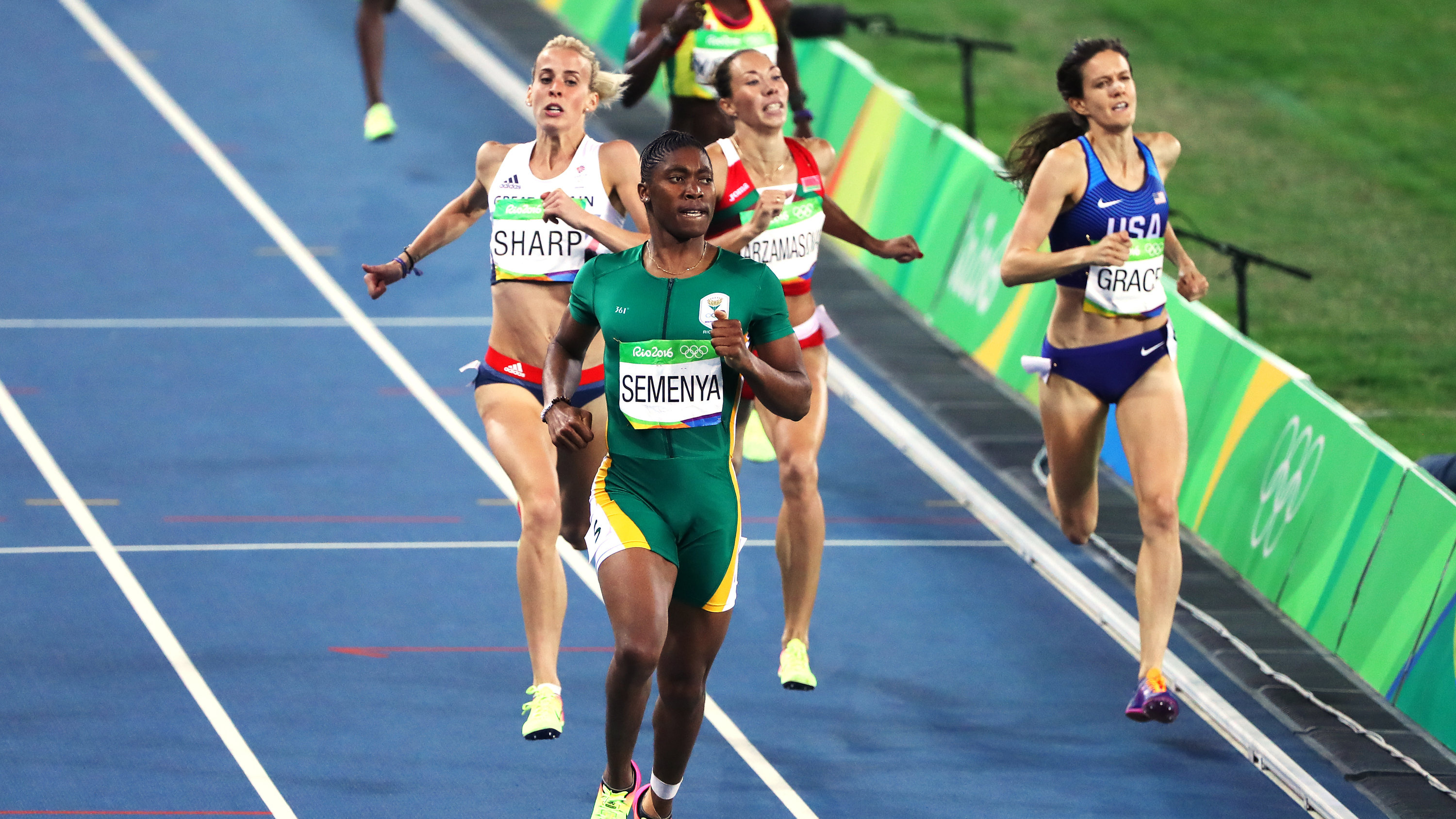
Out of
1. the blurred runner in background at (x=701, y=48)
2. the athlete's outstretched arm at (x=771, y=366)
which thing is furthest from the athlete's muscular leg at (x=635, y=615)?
the blurred runner in background at (x=701, y=48)

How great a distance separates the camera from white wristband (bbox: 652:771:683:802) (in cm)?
680

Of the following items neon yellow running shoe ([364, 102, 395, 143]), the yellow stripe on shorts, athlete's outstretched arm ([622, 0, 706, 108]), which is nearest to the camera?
the yellow stripe on shorts

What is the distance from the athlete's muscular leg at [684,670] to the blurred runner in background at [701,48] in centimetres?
393

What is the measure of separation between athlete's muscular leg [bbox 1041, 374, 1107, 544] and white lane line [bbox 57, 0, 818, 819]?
1663mm

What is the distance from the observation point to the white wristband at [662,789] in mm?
6797

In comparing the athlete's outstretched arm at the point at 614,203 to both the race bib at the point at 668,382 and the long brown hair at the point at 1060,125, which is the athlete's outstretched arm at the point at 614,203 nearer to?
the race bib at the point at 668,382

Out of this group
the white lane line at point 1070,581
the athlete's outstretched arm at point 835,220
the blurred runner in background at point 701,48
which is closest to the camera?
the white lane line at point 1070,581

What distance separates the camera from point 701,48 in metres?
10.5

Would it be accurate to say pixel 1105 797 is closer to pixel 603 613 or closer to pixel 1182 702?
pixel 1182 702

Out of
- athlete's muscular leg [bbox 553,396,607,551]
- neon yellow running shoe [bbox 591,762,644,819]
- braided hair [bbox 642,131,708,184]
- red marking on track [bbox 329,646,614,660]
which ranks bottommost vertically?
red marking on track [bbox 329,646,614,660]

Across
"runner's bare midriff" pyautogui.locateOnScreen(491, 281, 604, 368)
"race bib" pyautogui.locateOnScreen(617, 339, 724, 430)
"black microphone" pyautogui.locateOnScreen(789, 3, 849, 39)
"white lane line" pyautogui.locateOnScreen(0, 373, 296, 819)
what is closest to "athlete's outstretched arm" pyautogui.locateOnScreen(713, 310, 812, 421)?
"race bib" pyautogui.locateOnScreen(617, 339, 724, 430)

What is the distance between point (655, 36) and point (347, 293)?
3923 millimetres

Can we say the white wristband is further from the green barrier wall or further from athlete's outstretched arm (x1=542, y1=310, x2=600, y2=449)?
the green barrier wall

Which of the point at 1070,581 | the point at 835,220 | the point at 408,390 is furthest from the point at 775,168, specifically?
the point at 408,390
